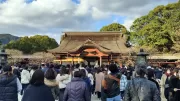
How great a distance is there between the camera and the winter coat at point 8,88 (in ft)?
17.8

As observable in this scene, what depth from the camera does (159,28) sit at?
1446 inches

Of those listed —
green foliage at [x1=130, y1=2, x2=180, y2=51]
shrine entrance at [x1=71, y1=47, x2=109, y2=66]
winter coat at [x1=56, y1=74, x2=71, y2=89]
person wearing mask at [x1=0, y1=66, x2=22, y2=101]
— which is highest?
green foliage at [x1=130, y1=2, x2=180, y2=51]

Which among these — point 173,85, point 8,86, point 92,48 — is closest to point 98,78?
point 173,85

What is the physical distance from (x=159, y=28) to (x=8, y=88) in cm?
3357

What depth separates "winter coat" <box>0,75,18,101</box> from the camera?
542 centimetres

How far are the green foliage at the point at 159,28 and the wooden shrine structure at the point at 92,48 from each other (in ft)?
9.88

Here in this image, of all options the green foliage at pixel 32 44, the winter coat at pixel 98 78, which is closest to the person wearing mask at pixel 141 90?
the winter coat at pixel 98 78

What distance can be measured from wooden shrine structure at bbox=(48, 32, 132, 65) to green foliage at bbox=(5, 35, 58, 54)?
11576mm

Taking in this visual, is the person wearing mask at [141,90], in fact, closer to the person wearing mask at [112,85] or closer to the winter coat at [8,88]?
the person wearing mask at [112,85]

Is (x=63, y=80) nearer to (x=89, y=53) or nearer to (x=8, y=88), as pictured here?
(x=8, y=88)

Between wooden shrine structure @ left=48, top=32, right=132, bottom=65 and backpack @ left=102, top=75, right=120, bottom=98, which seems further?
wooden shrine structure @ left=48, top=32, right=132, bottom=65

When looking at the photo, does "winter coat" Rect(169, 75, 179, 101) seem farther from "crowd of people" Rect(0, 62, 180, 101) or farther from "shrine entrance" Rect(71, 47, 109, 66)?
"shrine entrance" Rect(71, 47, 109, 66)

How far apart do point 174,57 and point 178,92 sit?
2754cm

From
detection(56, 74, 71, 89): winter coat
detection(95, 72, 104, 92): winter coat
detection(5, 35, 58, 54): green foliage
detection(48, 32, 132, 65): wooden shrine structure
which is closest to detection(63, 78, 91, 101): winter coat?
detection(56, 74, 71, 89): winter coat
